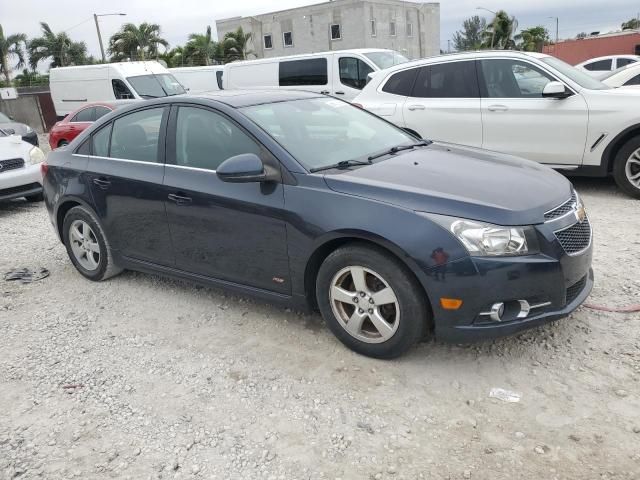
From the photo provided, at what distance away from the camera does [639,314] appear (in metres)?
3.83

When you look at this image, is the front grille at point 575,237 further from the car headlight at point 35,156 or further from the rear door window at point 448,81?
the car headlight at point 35,156

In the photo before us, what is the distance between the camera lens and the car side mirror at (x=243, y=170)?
3600mm

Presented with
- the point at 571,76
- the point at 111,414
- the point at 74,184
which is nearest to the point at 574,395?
the point at 111,414

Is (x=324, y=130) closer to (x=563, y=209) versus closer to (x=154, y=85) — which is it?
(x=563, y=209)

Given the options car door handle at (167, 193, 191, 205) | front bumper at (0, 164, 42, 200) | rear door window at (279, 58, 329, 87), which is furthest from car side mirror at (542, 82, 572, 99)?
rear door window at (279, 58, 329, 87)

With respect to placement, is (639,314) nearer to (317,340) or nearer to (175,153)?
(317,340)

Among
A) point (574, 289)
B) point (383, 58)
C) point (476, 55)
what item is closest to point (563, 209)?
point (574, 289)

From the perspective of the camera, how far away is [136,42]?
41594mm

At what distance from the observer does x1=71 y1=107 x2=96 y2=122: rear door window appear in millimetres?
13398

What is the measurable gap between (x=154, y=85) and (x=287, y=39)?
32545 mm

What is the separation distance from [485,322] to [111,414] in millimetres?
2114

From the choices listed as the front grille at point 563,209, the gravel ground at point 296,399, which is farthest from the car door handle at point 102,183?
the front grille at point 563,209

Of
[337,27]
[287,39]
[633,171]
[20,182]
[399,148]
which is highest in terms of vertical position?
[337,27]

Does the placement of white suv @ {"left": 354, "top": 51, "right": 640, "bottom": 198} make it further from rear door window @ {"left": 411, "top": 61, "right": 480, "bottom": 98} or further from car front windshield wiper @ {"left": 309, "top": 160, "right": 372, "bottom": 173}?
car front windshield wiper @ {"left": 309, "top": 160, "right": 372, "bottom": 173}
